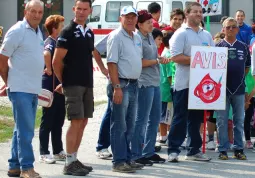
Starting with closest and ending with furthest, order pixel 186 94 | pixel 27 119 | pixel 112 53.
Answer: pixel 27 119 → pixel 112 53 → pixel 186 94

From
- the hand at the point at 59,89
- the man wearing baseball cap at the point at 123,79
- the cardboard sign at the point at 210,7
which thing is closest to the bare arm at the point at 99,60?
the man wearing baseball cap at the point at 123,79

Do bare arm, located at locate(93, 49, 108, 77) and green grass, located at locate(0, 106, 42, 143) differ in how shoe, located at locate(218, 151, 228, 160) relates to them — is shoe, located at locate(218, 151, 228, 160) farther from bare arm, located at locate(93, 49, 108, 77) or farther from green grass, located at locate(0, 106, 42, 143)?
green grass, located at locate(0, 106, 42, 143)

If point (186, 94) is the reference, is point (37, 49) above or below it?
above

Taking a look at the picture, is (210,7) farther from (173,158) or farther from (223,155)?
(173,158)

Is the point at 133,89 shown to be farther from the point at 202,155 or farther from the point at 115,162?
the point at 202,155

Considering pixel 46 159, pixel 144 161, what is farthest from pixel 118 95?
pixel 46 159

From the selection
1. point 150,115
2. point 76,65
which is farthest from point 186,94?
point 76,65

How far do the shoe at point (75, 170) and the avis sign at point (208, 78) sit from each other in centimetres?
178

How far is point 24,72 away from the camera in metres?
8.59

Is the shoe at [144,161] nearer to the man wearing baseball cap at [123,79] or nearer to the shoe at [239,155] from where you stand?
the man wearing baseball cap at [123,79]

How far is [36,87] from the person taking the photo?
870 centimetres

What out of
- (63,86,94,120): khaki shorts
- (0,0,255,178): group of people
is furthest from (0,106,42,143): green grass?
(63,86,94,120): khaki shorts

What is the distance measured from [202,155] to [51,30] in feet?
8.50

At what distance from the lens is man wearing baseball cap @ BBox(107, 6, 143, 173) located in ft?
30.5
